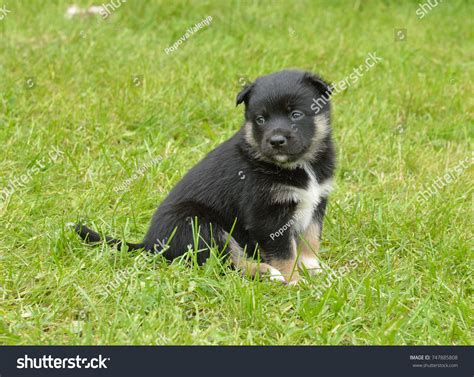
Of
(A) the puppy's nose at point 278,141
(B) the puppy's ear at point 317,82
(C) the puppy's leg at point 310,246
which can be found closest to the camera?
(A) the puppy's nose at point 278,141

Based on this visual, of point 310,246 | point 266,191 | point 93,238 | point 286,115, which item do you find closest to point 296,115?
point 286,115

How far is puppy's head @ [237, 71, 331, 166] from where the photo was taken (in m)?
4.64

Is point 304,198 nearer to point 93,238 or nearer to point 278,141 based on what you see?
point 278,141

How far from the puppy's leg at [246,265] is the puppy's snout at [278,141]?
26.7 inches

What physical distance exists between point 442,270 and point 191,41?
477 centimetres

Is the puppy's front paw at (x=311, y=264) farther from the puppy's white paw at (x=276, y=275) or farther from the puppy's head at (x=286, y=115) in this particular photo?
the puppy's head at (x=286, y=115)

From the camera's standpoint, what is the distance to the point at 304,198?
477 centimetres

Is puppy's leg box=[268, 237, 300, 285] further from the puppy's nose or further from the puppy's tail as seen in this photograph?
the puppy's tail

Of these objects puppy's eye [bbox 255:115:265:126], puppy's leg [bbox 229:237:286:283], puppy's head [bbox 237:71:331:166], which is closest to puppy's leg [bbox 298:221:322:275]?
puppy's leg [bbox 229:237:286:283]

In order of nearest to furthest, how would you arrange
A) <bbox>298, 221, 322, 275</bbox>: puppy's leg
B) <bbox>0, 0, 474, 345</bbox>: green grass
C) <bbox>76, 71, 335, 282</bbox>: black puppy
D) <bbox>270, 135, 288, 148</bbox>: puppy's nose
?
<bbox>0, 0, 474, 345</bbox>: green grass, <bbox>270, 135, 288, 148</bbox>: puppy's nose, <bbox>76, 71, 335, 282</bbox>: black puppy, <bbox>298, 221, 322, 275</bbox>: puppy's leg

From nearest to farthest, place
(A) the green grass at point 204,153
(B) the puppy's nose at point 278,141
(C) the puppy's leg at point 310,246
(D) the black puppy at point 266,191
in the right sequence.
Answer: (A) the green grass at point 204,153
(B) the puppy's nose at point 278,141
(D) the black puppy at point 266,191
(C) the puppy's leg at point 310,246

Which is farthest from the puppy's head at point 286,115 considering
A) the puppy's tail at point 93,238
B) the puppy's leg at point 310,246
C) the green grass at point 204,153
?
Answer: the puppy's tail at point 93,238

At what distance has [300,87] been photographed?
4.72 metres

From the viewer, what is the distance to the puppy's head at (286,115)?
15.2 feet
